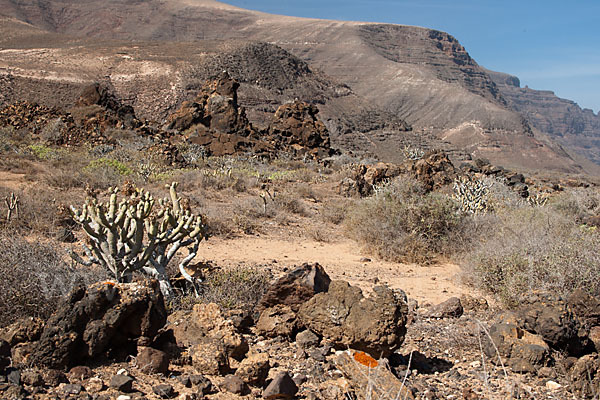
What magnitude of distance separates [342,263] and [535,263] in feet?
8.47

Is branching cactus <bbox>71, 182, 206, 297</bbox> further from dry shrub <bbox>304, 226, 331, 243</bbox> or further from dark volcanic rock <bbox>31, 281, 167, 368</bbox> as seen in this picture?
dry shrub <bbox>304, 226, 331, 243</bbox>

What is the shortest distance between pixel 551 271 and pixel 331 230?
4.94m

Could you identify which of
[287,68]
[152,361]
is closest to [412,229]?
[152,361]

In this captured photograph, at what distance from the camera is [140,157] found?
57.9 feet

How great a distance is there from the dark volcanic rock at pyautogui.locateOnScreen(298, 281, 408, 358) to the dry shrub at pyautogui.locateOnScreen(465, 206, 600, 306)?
2065 millimetres

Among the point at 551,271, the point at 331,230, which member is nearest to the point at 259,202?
the point at 331,230

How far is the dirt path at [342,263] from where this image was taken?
5715 mm

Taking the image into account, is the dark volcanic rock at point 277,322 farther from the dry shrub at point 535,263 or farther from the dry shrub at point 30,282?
the dry shrub at point 535,263

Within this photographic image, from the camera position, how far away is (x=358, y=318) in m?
3.38

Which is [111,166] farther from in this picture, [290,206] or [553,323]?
[553,323]

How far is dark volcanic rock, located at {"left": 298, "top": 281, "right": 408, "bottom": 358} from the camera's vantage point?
3.24m

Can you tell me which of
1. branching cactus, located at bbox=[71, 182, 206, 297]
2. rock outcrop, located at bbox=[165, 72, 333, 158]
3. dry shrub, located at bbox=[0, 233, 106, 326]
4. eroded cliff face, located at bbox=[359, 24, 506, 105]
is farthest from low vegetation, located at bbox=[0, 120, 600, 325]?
eroded cliff face, located at bbox=[359, 24, 506, 105]

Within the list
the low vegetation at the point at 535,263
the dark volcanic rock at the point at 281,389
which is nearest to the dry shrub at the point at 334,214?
the low vegetation at the point at 535,263

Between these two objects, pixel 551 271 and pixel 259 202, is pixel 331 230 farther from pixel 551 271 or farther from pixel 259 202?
pixel 551 271
